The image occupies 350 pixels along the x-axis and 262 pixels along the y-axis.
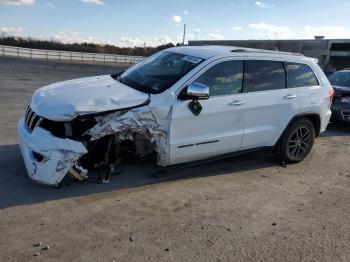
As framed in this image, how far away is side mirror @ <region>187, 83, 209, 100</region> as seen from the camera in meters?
4.96

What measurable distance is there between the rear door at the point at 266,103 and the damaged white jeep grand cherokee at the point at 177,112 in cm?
2

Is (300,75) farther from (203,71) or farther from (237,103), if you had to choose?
(203,71)

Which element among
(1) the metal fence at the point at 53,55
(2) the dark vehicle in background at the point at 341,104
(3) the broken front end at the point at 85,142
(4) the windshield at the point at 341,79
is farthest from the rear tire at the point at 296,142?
(1) the metal fence at the point at 53,55

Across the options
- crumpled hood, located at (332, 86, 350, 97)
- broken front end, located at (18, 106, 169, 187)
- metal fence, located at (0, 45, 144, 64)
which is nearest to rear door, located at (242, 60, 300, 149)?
broken front end, located at (18, 106, 169, 187)

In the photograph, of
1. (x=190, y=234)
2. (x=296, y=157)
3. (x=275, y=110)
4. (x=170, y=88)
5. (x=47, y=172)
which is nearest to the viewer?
(x=190, y=234)

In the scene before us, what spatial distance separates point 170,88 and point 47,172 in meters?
1.89

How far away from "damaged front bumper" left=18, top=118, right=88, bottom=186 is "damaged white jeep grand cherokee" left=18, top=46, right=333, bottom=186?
11 millimetres

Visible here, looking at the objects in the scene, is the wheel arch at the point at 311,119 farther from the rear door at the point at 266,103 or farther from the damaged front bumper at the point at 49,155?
the damaged front bumper at the point at 49,155

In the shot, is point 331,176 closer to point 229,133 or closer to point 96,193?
point 229,133

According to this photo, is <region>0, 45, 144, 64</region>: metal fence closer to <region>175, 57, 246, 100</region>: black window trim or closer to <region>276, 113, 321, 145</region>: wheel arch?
<region>276, 113, 321, 145</region>: wheel arch

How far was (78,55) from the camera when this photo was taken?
44.0 metres

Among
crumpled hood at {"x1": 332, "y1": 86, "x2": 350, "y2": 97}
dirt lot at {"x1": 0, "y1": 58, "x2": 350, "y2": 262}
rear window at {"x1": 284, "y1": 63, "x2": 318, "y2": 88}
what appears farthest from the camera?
crumpled hood at {"x1": 332, "y1": 86, "x2": 350, "y2": 97}

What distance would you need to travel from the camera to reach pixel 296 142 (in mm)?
6574

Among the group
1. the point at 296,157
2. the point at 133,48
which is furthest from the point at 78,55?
the point at 296,157
